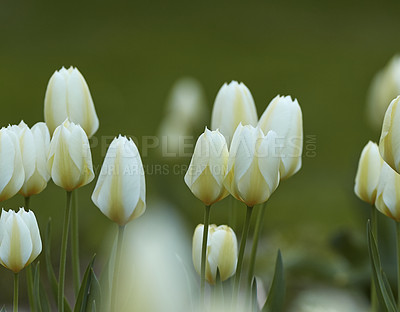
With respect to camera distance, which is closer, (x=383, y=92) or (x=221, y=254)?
(x=221, y=254)

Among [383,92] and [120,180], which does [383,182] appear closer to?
[120,180]

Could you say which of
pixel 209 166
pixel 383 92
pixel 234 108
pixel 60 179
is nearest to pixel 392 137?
pixel 209 166

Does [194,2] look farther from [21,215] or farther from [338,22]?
[21,215]

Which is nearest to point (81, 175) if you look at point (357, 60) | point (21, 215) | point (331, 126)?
point (21, 215)

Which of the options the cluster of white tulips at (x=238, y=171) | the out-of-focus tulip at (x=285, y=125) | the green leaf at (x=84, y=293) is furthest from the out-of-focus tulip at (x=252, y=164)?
the green leaf at (x=84, y=293)

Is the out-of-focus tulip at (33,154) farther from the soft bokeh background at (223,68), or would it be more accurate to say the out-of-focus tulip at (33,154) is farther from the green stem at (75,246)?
the soft bokeh background at (223,68)
